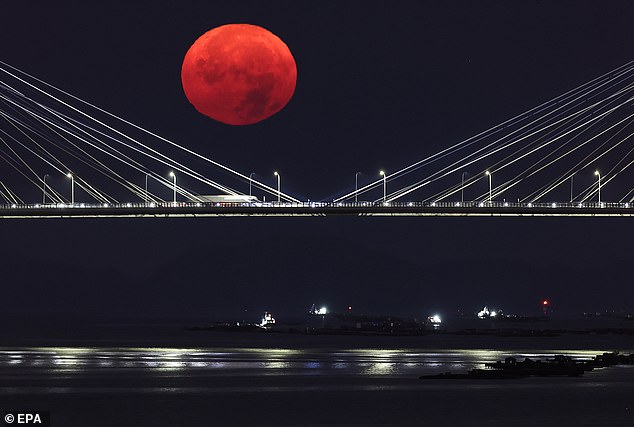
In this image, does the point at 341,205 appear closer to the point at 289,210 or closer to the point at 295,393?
the point at 289,210

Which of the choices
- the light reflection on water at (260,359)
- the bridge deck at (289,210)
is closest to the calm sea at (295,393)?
the light reflection on water at (260,359)

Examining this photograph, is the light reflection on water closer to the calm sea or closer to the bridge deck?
the calm sea

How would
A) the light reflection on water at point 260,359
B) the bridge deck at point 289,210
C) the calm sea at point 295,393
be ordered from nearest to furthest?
the calm sea at point 295,393
the light reflection on water at point 260,359
the bridge deck at point 289,210

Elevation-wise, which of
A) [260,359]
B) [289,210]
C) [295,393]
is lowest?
[295,393]

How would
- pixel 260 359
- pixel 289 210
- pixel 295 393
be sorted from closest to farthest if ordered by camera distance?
1. pixel 295 393
2. pixel 260 359
3. pixel 289 210

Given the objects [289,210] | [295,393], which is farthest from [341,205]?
[295,393]

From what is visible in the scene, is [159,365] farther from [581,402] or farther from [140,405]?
[581,402]

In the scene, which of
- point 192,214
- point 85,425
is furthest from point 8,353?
point 85,425

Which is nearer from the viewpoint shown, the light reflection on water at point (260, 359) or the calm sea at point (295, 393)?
the calm sea at point (295, 393)

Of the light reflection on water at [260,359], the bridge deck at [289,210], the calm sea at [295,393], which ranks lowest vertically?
the calm sea at [295,393]

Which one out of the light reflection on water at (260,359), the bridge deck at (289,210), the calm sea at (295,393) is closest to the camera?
the calm sea at (295,393)

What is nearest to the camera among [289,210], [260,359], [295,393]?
[295,393]

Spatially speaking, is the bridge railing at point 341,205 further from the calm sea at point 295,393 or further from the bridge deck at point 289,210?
the calm sea at point 295,393
